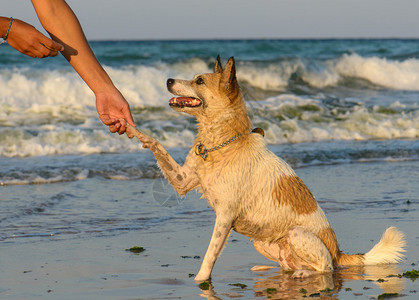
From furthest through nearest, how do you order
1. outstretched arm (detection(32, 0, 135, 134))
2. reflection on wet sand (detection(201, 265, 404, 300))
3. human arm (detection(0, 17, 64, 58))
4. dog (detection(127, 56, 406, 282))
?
1. dog (detection(127, 56, 406, 282))
2. reflection on wet sand (detection(201, 265, 404, 300))
3. outstretched arm (detection(32, 0, 135, 134))
4. human arm (detection(0, 17, 64, 58))

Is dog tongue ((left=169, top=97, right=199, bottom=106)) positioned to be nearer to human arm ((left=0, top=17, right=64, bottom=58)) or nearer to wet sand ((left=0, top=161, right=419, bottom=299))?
wet sand ((left=0, top=161, right=419, bottom=299))

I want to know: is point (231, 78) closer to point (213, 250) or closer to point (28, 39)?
point (213, 250)

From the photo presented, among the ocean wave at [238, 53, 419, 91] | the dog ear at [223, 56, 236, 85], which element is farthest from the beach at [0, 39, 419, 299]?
the ocean wave at [238, 53, 419, 91]

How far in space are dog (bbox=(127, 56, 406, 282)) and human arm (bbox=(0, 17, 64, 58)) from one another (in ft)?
7.68

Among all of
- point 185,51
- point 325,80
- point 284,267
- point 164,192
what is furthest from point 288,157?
point 185,51

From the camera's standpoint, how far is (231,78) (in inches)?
199

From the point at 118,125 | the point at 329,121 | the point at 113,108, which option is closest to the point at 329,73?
the point at 329,121

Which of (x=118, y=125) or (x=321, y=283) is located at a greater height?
(x=118, y=125)

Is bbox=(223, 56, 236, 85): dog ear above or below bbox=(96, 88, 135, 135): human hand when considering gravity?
above

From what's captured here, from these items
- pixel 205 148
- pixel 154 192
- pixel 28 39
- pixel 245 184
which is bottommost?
pixel 154 192

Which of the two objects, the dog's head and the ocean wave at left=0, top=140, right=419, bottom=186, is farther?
the ocean wave at left=0, top=140, right=419, bottom=186

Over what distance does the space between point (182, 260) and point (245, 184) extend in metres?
0.96

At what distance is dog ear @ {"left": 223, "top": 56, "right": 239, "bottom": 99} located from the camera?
4977 mm

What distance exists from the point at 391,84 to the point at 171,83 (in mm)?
19815
